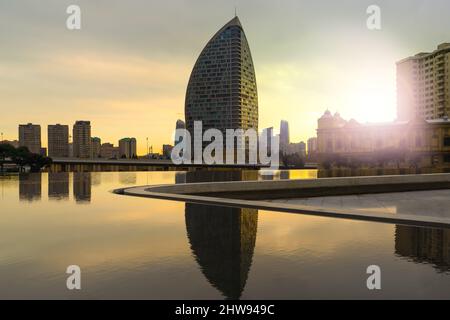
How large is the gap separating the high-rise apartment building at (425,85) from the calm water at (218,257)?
16615 centimetres

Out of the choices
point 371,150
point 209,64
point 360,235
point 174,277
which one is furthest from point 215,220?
point 209,64

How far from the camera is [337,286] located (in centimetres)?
759

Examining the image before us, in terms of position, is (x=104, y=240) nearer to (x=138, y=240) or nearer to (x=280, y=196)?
(x=138, y=240)

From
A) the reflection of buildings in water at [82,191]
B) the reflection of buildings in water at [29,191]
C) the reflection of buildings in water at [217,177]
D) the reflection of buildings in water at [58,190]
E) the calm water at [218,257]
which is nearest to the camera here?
the calm water at [218,257]

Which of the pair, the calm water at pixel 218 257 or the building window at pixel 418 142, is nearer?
the calm water at pixel 218 257

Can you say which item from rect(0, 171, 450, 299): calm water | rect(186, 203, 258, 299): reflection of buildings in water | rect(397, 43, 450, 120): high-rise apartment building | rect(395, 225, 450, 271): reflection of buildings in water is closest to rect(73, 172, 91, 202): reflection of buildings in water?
rect(0, 171, 450, 299): calm water

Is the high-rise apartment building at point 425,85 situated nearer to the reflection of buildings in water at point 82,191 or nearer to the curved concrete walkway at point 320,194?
the curved concrete walkway at point 320,194

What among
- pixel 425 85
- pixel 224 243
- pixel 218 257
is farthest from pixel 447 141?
pixel 218 257

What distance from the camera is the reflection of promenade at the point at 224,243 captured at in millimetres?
8062

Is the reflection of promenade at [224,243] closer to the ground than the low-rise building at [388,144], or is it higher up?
closer to the ground

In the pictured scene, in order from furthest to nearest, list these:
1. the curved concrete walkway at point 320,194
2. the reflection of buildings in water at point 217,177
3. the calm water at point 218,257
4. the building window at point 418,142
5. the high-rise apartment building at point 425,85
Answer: the high-rise apartment building at point 425,85
the building window at point 418,142
the reflection of buildings in water at point 217,177
the curved concrete walkway at point 320,194
the calm water at point 218,257

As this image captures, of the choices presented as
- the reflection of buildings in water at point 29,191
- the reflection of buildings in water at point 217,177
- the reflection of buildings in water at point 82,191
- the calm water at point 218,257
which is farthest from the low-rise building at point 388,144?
the calm water at point 218,257

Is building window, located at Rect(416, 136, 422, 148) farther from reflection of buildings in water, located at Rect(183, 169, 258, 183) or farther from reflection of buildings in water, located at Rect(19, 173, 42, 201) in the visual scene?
reflection of buildings in water, located at Rect(19, 173, 42, 201)

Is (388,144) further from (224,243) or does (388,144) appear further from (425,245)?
(224,243)
